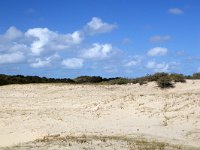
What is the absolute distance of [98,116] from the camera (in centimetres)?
3183

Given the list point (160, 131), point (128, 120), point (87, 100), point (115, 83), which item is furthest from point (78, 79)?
point (160, 131)

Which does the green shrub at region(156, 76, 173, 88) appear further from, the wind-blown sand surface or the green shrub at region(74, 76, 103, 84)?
the green shrub at region(74, 76, 103, 84)

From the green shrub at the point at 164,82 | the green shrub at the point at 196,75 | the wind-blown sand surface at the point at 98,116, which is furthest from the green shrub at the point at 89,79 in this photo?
the green shrub at the point at 164,82

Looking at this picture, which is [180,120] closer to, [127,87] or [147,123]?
[147,123]

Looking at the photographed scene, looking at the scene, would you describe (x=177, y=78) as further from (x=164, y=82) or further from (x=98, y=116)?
(x=98, y=116)

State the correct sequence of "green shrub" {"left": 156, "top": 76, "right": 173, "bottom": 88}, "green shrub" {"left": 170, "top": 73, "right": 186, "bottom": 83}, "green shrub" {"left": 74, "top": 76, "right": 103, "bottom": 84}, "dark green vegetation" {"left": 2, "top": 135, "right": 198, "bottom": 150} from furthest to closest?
"green shrub" {"left": 74, "top": 76, "right": 103, "bottom": 84} < "green shrub" {"left": 170, "top": 73, "right": 186, "bottom": 83} < "green shrub" {"left": 156, "top": 76, "right": 173, "bottom": 88} < "dark green vegetation" {"left": 2, "top": 135, "right": 198, "bottom": 150}

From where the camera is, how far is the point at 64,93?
122 ft

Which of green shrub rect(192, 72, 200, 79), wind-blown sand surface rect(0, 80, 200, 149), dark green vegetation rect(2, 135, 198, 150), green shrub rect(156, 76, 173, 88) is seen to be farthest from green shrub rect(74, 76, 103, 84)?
dark green vegetation rect(2, 135, 198, 150)

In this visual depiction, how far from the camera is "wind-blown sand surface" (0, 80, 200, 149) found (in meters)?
24.4

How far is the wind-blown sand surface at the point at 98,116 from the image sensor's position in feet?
80.2

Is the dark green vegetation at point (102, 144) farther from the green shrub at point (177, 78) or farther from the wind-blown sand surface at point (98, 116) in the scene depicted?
the green shrub at point (177, 78)

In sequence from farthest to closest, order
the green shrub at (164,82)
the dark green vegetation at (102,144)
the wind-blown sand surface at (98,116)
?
the green shrub at (164,82)
the wind-blown sand surface at (98,116)
the dark green vegetation at (102,144)

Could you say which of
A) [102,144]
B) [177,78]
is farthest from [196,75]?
[102,144]

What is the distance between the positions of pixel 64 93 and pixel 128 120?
784 centimetres
